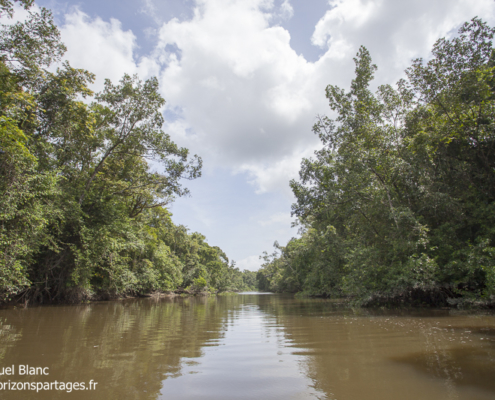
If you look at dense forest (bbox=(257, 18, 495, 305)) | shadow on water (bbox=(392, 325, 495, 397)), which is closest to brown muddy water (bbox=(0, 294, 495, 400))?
shadow on water (bbox=(392, 325, 495, 397))

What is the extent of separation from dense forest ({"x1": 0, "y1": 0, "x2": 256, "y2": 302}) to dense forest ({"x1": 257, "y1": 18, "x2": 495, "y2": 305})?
11.2 meters

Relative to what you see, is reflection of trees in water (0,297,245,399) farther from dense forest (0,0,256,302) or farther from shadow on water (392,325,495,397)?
dense forest (0,0,256,302)

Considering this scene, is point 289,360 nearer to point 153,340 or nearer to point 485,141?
point 153,340

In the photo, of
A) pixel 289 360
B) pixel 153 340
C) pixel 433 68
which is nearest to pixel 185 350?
pixel 153 340

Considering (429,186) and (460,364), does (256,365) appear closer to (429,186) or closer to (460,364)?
(460,364)

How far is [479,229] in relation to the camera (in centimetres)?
1125

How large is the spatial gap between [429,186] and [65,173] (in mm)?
20163

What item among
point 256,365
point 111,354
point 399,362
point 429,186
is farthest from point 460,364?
point 429,186

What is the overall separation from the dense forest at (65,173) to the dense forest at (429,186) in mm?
11231

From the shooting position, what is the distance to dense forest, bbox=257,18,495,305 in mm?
10531

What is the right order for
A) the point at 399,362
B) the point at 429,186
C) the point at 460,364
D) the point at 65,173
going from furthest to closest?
1. the point at 65,173
2. the point at 429,186
3. the point at 399,362
4. the point at 460,364

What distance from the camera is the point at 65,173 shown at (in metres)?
16.8

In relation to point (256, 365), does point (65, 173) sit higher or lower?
higher

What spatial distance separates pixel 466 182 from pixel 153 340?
13.7 metres
